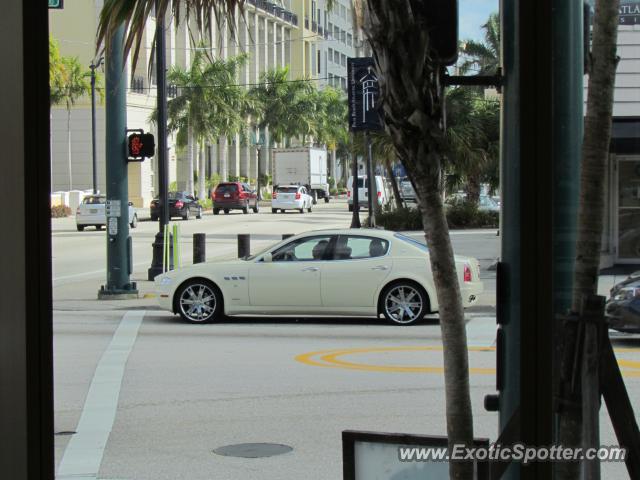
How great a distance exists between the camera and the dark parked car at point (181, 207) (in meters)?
49.4

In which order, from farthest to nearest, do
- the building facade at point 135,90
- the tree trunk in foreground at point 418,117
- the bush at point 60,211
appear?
1. the building facade at point 135,90
2. the bush at point 60,211
3. the tree trunk in foreground at point 418,117

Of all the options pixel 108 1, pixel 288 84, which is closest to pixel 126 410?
pixel 108 1

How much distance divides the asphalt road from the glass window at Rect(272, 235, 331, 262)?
100 cm

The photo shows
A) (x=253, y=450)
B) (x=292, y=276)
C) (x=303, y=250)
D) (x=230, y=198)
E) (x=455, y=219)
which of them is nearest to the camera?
(x=253, y=450)

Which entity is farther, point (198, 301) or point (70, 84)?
point (70, 84)

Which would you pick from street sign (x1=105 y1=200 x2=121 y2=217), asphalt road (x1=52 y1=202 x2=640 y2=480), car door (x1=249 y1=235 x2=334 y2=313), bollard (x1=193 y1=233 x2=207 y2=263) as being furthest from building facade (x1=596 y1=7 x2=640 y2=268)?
bollard (x1=193 y1=233 x2=207 y2=263)

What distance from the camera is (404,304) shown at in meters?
13.8

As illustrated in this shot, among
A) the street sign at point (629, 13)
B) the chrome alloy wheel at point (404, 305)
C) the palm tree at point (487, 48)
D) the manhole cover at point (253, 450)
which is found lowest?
the manhole cover at point (253, 450)

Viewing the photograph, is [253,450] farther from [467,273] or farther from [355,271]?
[467,273]

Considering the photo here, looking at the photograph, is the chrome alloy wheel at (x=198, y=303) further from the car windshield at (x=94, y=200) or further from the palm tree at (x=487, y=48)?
the car windshield at (x=94, y=200)

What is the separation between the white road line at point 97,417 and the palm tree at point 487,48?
3682 mm

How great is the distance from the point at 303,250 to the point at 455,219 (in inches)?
840

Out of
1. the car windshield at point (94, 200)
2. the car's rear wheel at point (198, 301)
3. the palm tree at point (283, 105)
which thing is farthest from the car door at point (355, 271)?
the palm tree at point (283, 105)

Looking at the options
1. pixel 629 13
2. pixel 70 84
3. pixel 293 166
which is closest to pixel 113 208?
pixel 629 13
